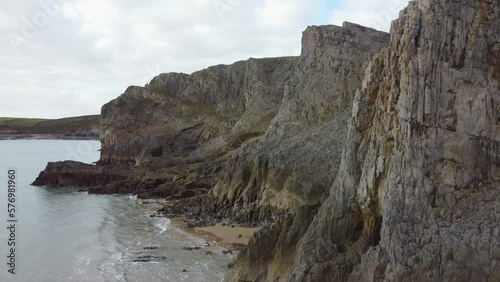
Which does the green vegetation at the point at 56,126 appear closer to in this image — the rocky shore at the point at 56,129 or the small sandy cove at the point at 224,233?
the rocky shore at the point at 56,129

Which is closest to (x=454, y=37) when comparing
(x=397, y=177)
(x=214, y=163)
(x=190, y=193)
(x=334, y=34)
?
(x=397, y=177)

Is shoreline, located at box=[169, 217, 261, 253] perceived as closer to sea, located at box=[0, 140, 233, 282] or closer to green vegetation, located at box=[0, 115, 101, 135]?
sea, located at box=[0, 140, 233, 282]

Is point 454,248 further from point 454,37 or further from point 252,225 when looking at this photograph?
point 252,225

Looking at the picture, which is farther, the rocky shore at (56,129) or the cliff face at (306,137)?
the rocky shore at (56,129)

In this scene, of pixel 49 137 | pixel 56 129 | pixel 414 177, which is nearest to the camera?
pixel 414 177

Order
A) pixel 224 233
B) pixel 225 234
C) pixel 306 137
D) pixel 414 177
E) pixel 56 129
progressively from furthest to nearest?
1. pixel 56 129
2. pixel 306 137
3. pixel 224 233
4. pixel 225 234
5. pixel 414 177

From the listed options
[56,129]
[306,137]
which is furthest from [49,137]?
[306,137]

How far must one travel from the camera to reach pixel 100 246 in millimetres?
31906

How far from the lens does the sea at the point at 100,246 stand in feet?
83.7

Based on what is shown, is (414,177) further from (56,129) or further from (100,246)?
(56,129)

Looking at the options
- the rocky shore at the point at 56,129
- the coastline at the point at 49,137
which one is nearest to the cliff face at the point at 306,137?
the rocky shore at the point at 56,129

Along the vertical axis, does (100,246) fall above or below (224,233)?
below

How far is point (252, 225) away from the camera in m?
34.5

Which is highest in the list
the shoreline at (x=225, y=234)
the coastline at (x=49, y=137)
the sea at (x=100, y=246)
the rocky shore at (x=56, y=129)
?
the rocky shore at (x=56, y=129)
